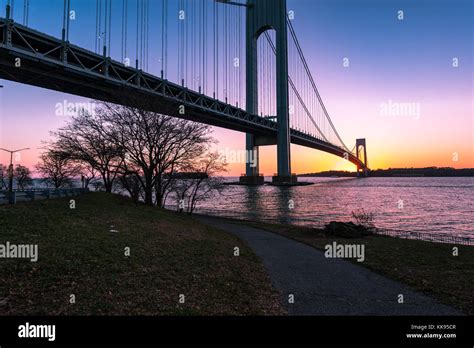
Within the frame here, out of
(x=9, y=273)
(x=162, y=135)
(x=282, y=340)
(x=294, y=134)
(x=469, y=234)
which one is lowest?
(x=469, y=234)

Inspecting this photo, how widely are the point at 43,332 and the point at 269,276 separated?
233 inches

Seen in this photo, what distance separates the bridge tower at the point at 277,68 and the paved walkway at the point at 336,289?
2793 inches

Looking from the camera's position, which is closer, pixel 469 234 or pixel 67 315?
pixel 67 315

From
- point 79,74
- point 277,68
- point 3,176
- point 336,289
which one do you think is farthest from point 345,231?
point 3,176

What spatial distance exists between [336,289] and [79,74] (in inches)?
1369

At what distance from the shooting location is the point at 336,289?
767 cm

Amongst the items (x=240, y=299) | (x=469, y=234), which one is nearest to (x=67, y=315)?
(x=240, y=299)

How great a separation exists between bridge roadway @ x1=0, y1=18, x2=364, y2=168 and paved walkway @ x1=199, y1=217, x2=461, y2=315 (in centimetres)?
1723

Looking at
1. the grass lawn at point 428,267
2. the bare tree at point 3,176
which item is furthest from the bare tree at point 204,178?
the bare tree at point 3,176

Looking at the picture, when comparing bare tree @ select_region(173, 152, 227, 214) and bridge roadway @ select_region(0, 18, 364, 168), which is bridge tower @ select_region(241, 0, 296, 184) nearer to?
bridge roadway @ select_region(0, 18, 364, 168)

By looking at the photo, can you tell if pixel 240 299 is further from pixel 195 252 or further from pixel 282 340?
pixel 195 252

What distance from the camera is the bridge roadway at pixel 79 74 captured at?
25.4 metres

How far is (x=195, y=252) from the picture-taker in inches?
407

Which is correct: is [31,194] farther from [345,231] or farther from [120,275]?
[345,231]
